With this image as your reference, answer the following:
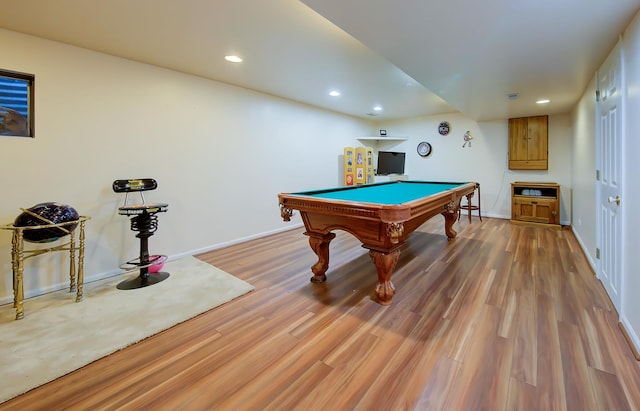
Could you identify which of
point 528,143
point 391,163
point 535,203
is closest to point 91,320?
point 391,163

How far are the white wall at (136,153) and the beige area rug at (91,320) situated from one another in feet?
1.88

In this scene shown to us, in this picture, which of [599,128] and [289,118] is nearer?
[599,128]

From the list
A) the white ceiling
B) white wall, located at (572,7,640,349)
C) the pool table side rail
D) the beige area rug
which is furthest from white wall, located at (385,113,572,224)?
the beige area rug

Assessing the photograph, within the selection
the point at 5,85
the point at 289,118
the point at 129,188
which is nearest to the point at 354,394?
the point at 129,188

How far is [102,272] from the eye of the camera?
9.94 feet

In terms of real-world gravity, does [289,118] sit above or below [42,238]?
above

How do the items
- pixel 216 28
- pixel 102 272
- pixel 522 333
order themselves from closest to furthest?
pixel 522 333, pixel 216 28, pixel 102 272

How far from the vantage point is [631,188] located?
6.04 ft

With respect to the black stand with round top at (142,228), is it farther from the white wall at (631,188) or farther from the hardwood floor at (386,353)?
the white wall at (631,188)

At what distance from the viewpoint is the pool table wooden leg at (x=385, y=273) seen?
91.8 inches

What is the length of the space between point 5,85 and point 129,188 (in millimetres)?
A: 1328

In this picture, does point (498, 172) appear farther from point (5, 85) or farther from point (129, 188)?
point (5, 85)

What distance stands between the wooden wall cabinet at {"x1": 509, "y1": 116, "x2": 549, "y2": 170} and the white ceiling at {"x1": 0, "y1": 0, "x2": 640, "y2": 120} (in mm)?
1774

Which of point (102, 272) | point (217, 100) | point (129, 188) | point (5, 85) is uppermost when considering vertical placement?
point (217, 100)
